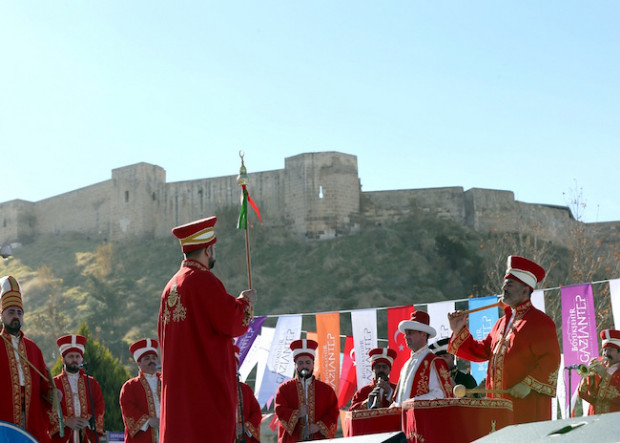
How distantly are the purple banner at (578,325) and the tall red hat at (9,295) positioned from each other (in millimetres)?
7385

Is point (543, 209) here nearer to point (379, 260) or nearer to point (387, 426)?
point (379, 260)

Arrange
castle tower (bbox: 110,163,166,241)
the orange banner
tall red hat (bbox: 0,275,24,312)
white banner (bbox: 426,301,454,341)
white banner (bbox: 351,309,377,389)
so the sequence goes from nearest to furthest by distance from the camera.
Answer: tall red hat (bbox: 0,275,24,312) → white banner (bbox: 426,301,454,341) → white banner (bbox: 351,309,377,389) → the orange banner → castle tower (bbox: 110,163,166,241)

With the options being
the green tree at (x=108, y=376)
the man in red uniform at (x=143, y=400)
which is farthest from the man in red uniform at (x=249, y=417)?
the green tree at (x=108, y=376)

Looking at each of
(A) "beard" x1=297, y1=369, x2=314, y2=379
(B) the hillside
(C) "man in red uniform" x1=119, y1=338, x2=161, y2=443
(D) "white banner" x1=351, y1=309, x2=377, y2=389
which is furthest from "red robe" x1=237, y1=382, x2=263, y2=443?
(B) the hillside

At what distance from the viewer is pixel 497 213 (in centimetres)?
5234

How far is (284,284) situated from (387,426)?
144ft

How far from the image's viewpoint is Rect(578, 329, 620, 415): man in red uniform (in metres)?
9.17

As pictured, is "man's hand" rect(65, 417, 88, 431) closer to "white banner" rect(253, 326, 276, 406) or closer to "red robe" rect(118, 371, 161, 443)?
"red robe" rect(118, 371, 161, 443)

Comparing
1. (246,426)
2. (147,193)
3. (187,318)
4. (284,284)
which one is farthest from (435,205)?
(187,318)

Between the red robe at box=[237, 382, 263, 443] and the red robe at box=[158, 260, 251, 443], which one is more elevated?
the red robe at box=[158, 260, 251, 443]


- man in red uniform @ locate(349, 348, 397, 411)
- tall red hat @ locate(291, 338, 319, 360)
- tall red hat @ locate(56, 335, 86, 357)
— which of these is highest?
tall red hat @ locate(56, 335, 86, 357)

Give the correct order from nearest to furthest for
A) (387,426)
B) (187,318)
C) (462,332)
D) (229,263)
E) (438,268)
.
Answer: (187,318)
(387,426)
(462,332)
(438,268)
(229,263)

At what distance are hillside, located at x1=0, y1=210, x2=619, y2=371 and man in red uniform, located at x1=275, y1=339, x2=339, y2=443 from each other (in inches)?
1268

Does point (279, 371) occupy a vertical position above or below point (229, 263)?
below
